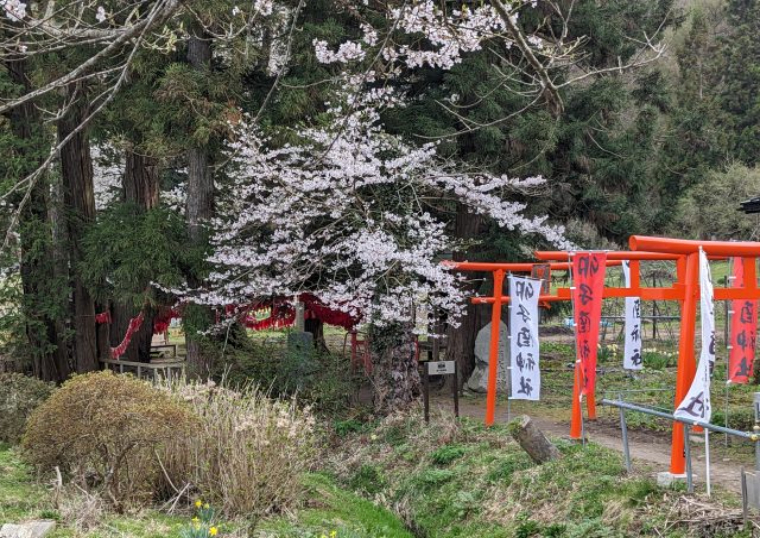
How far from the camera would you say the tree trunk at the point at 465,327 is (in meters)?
17.0

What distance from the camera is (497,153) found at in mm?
16250

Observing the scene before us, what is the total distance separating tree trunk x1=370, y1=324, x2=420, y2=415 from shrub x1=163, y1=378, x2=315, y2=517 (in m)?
5.43

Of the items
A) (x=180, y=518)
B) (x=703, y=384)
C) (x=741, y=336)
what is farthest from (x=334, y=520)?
(x=741, y=336)

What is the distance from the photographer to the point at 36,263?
15.7m

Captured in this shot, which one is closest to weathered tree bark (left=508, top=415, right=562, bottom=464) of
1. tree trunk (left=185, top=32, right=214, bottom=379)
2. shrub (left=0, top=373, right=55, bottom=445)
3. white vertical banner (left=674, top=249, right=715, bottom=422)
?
white vertical banner (left=674, top=249, right=715, bottom=422)

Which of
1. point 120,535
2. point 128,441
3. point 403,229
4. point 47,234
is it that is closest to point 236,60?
point 403,229

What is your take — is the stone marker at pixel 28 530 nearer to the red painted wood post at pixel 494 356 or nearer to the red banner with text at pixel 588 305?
the red banner with text at pixel 588 305

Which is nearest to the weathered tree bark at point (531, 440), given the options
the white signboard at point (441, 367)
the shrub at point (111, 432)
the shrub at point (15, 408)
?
the white signboard at point (441, 367)

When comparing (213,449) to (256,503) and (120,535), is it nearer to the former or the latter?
(256,503)

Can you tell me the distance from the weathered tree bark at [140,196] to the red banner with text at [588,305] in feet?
32.6

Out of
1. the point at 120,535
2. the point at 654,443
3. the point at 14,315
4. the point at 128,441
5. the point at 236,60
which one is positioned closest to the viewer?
the point at 120,535

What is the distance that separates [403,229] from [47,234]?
6192 millimetres

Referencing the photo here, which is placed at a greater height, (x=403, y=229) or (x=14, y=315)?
(x=403, y=229)

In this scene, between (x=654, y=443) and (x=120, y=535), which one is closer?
(x=120, y=535)
